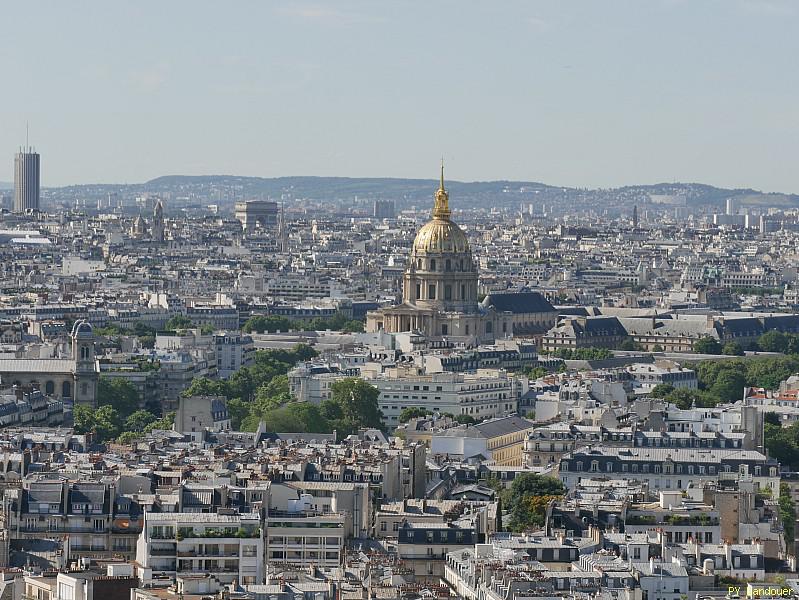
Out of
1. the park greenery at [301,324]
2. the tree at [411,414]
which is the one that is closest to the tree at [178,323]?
the park greenery at [301,324]

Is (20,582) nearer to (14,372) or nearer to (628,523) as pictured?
(628,523)

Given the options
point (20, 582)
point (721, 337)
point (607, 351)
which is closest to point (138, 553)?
point (20, 582)

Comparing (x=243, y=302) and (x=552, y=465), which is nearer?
(x=552, y=465)

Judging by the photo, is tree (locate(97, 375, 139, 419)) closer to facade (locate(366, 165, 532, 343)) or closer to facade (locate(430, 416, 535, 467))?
facade (locate(430, 416, 535, 467))

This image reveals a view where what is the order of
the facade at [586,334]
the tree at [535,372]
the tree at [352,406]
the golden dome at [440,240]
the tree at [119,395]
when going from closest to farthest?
the tree at [352,406], the tree at [119,395], the tree at [535,372], the facade at [586,334], the golden dome at [440,240]

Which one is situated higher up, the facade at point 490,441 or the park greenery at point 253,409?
the facade at point 490,441

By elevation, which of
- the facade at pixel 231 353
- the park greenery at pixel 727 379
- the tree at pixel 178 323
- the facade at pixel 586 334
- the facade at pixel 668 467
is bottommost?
the facade at pixel 586 334

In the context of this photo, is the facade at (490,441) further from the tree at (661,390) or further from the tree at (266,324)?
the tree at (266,324)
